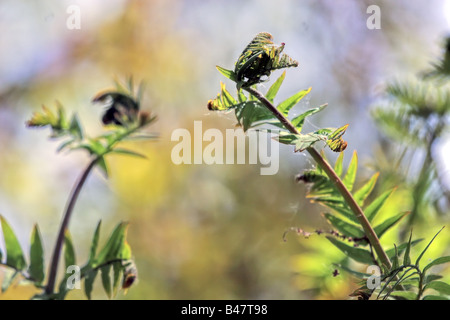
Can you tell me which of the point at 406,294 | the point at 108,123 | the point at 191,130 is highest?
the point at 191,130

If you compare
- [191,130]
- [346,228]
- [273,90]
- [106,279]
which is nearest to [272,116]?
[273,90]

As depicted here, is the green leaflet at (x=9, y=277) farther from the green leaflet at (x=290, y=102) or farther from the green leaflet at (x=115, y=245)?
the green leaflet at (x=290, y=102)

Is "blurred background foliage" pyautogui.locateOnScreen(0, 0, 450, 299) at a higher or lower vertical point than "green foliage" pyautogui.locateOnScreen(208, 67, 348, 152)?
higher

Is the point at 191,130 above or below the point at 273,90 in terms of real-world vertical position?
above

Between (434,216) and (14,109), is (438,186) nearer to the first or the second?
(434,216)

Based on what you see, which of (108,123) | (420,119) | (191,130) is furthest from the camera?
(191,130)

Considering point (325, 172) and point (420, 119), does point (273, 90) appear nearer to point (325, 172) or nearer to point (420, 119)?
point (325, 172)

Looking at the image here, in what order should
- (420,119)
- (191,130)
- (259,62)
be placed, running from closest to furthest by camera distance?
1. (259,62)
2. (420,119)
3. (191,130)

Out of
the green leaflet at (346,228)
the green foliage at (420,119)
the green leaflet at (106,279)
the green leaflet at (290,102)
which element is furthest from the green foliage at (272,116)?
the green foliage at (420,119)

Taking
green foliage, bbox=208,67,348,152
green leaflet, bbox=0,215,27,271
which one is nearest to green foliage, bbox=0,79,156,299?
green leaflet, bbox=0,215,27,271

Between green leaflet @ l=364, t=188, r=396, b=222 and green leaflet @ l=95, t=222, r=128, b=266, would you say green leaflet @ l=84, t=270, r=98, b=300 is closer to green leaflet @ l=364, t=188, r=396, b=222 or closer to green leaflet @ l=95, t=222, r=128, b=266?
green leaflet @ l=95, t=222, r=128, b=266

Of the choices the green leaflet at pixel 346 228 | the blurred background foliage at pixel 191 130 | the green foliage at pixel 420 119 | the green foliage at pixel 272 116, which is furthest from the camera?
the blurred background foliage at pixel 191 130

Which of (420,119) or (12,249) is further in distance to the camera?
(420,119)

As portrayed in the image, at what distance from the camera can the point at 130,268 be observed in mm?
488
